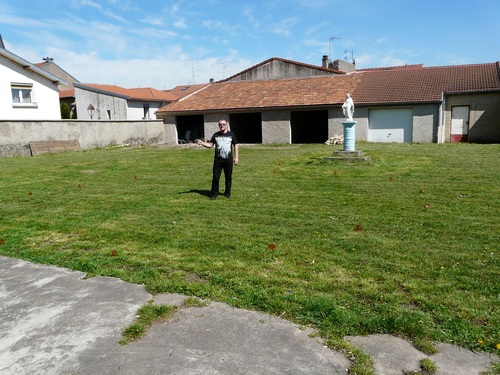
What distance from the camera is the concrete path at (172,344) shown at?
113 inches

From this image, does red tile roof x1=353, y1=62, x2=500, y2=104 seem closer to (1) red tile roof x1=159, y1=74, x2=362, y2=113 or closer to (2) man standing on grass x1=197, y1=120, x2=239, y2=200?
(1) red tile roof x1=159, y1=74, x2=362, y2=113

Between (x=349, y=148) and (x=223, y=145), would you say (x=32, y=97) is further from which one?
(x=223, y=145)

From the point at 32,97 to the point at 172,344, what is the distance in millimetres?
26796

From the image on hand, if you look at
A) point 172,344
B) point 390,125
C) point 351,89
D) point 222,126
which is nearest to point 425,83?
point 390,125

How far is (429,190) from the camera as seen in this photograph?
29.4 ft

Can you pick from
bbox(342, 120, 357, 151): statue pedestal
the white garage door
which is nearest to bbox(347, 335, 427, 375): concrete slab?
bbox(342, 120, 357, 151): statue pedestal

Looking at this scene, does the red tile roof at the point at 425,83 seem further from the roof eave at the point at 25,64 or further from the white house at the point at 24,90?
the white house at the point at 24,90

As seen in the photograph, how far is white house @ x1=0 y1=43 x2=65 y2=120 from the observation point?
2406cm

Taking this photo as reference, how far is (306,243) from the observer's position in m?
5.41

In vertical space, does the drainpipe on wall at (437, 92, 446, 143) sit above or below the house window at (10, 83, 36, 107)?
below

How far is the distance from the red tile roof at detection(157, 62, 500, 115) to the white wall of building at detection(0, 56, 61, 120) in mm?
6862

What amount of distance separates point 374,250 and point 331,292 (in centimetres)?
137

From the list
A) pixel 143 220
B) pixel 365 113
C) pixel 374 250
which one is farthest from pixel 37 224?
pixel 365 113

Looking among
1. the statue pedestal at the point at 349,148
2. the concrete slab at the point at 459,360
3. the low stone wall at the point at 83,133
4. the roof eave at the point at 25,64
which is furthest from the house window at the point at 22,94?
the concrete slab at the point at 459,360
